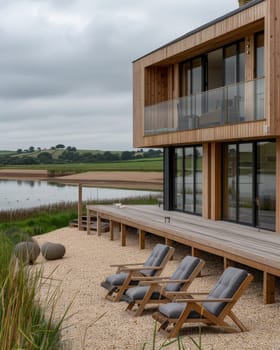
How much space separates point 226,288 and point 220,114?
7228mm

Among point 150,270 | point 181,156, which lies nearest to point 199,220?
point 181,156

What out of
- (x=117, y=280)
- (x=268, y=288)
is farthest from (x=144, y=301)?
(x=268, y=288)

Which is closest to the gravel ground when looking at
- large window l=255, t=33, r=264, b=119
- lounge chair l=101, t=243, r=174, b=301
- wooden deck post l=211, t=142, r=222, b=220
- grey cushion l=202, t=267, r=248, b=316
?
lounge chair l=101, t=243, r=174, b=301

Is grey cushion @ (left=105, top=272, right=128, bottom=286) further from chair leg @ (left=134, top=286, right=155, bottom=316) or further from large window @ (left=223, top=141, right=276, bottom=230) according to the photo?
large window @ (left=223, top=141, right=276, bottom=230)

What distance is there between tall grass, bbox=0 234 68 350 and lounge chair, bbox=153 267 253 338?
6.30ft

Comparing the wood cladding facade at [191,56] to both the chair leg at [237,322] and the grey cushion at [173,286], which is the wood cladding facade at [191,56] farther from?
the chair leg at [237,322]

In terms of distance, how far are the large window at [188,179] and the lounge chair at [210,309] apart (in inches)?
370

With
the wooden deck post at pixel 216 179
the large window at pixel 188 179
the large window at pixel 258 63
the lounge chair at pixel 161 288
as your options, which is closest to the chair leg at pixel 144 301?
the lounge chair at pixel 161 288

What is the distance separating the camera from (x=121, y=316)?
8695 millimetres

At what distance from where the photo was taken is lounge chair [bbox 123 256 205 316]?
8.59 meters

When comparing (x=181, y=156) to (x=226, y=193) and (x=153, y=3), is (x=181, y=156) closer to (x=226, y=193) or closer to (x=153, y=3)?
(x=226, y=193)

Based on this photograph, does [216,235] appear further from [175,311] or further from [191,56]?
[191,56]

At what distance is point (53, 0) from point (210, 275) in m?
6.14

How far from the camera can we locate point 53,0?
11812mm
